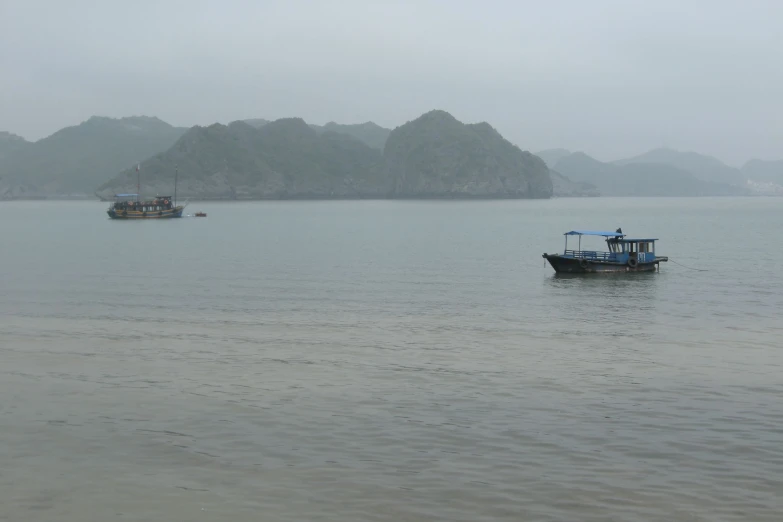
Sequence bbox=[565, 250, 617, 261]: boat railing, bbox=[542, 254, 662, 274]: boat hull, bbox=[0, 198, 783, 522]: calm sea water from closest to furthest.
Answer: bbox=[0, 198, 783, 522]: calm sea water, bbox=[542, 254, 662, 274]: boat hull, bbox=[565, 250, 617, 261]: boat railing

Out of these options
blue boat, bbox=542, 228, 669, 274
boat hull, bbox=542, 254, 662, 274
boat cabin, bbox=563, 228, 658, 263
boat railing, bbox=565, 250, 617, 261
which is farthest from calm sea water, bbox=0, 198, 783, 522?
boat cabin, bbox=563, 228, 658, 263

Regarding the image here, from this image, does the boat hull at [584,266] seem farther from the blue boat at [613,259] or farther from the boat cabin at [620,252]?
the boat cabin at [620,252]

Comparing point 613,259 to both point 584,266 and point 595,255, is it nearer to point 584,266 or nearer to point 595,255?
point 595,255

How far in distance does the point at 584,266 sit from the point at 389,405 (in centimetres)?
4637

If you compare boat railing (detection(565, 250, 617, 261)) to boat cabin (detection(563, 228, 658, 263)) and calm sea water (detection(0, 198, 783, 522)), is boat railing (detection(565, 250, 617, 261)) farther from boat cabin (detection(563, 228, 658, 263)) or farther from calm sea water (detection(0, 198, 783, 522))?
calm sea water (detection(0, 198, 783, 522))

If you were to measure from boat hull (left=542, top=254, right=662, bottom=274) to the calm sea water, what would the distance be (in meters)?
13.0

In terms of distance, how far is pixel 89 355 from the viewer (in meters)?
31.2

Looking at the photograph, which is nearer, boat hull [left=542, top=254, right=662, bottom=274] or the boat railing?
boat hull [left=542, top=254, right=662, bottom=274]

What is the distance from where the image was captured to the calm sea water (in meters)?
16.5

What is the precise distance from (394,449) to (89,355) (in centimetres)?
1696

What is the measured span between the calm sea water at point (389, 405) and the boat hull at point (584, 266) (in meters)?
13.0

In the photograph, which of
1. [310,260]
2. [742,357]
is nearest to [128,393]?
[742,357]

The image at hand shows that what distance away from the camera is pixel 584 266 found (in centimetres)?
6669

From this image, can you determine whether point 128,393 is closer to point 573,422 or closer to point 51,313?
point 573,422
